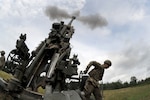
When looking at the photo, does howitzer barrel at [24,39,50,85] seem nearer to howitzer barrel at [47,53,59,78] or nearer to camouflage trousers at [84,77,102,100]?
howitzer barrel at [47,53,59,78]

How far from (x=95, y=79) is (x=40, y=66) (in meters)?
2.36

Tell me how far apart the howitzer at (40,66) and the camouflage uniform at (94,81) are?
565mm

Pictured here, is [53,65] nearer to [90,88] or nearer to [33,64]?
[90,88]

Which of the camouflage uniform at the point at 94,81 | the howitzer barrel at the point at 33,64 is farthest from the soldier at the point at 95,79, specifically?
the howitzer barrel at the point at 33,64

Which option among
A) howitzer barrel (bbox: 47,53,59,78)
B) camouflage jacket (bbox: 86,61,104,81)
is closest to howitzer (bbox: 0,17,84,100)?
howitzer barrel (bbox: 47,53,59,78)

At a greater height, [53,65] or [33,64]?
[33,64]

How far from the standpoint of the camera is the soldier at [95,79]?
508 inches

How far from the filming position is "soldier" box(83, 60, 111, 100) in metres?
12.9

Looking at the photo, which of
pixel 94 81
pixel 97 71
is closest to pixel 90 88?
pixel 94 81

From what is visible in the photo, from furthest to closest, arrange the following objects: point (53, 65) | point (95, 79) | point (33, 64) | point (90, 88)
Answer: point (33, 64) → point (95, 79) → point (90, 88) → point (53, 65)

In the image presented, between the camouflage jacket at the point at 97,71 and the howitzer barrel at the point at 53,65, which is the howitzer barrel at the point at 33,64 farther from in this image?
the camouflage jacket at the point at 97,71

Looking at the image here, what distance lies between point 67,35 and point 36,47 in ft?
4.85

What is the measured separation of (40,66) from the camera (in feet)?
47.4

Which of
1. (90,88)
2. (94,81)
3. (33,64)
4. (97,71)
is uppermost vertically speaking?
(33,64)
